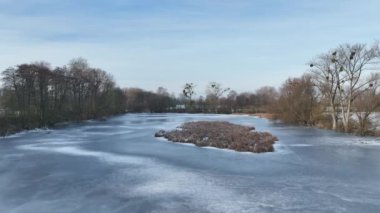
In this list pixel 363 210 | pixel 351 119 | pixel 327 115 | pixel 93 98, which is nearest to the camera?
pixel 363 210

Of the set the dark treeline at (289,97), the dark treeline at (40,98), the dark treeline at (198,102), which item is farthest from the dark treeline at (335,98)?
the dark treeline at (198,102)

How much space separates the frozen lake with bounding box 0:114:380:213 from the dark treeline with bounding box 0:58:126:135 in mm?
14570

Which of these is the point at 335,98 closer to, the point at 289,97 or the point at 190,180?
the point at 289,97

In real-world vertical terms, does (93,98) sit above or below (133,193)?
above

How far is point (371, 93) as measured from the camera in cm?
2836

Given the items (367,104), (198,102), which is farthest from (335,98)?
(198,102)

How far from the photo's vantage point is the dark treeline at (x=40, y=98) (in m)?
33.7

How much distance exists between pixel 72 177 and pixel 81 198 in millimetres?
2951

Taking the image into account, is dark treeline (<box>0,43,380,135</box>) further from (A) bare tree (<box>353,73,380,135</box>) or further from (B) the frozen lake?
(B) the frozen lake

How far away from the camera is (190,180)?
11.8 m

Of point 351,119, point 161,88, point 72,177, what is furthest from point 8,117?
point 161,88

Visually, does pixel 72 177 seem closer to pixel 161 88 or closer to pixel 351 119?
pixel 351 119

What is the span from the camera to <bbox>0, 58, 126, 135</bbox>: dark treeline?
33.7m

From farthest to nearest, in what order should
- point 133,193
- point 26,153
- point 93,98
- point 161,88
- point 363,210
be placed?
point 161,88 → point 93,98 → point 26,153 → point 133,193 → point 363,210
